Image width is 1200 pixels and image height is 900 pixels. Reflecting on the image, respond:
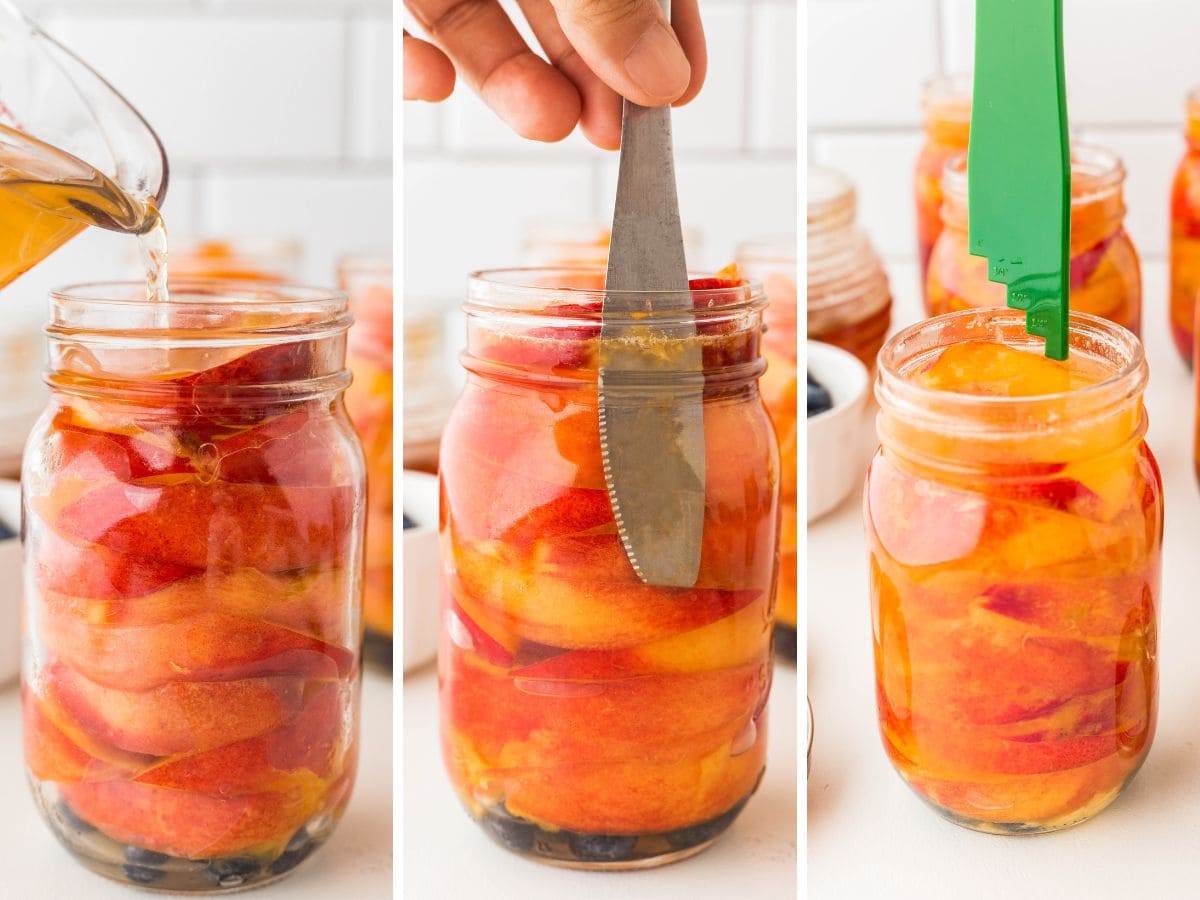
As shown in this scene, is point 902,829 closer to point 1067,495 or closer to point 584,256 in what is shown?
point 1067,495

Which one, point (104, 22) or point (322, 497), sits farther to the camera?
point (104, 22)

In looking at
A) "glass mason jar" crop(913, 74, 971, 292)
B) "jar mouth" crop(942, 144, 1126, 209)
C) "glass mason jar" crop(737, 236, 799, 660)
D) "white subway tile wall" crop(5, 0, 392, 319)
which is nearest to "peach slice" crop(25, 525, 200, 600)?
"glass mason jar" crop(737, 236, 799, 660)

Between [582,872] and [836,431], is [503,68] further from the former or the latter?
[582,872]

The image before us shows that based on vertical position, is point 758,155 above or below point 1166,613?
above

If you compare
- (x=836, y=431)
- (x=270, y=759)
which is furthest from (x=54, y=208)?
(x=836, y=431)

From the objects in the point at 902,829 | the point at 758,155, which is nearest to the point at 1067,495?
the point at 902,829

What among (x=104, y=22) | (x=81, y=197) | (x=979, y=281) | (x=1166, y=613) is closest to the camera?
(x=81, y=197)

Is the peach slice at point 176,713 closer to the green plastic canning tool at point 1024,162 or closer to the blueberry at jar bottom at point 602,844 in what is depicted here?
the blueberry at jar bottom at point 602,844
